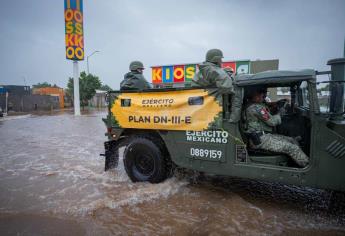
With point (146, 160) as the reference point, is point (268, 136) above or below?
above

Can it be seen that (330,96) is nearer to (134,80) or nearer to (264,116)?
(264,116)

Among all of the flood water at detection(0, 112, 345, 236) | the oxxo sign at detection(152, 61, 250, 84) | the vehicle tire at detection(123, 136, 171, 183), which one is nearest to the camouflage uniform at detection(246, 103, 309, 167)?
the flood water at detection(0, 112, 345, 236)

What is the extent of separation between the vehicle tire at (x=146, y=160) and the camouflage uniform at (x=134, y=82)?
40.9 inches

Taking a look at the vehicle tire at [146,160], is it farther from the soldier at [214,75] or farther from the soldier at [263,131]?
the soldier at [263,131]

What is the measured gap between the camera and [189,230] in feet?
10.8

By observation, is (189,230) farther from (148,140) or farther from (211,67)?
(211,67)

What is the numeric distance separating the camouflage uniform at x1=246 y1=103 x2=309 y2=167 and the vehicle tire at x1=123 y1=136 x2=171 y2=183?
1696 mm

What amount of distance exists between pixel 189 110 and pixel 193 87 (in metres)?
0.39

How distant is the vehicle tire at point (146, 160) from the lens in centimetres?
471

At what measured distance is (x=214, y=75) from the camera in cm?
397

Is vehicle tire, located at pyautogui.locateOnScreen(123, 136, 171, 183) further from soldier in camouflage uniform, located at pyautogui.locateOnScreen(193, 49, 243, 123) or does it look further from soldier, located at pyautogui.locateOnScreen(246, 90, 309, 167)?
soldier, located at pyautogui.locateOnScreen(246, 90, 309, 167)

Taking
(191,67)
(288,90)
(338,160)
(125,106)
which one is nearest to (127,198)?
(125,106)

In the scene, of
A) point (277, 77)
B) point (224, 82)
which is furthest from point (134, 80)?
point (277, 77)

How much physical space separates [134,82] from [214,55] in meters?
1.81
